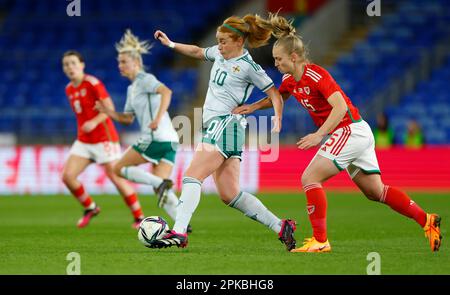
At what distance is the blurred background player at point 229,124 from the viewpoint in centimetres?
855

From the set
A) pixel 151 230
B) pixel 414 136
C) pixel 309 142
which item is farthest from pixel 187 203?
pixel 414 136

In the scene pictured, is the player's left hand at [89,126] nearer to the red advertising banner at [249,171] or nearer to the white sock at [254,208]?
the white sock at [254,208]

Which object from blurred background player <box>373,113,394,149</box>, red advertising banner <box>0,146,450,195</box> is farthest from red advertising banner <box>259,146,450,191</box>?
blurred background player <box>373,113,394,149</box>

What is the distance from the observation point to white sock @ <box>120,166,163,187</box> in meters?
11.3

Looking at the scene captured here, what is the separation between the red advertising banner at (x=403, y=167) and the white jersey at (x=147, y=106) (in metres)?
8.90

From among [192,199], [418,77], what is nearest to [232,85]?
[192,199]

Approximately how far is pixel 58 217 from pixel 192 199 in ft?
19.2

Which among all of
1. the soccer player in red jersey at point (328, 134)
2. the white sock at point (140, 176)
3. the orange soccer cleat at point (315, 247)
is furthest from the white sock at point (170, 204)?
the orange soccer cleat at point (315, 247)

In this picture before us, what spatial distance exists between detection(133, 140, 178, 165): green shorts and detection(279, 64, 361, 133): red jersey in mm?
3358

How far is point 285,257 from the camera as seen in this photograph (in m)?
7.96

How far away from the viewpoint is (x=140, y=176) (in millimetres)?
11445

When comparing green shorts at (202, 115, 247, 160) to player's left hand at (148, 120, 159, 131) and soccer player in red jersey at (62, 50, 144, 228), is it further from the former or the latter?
soccer player in red jersey at (62, 50, 144, 228)
